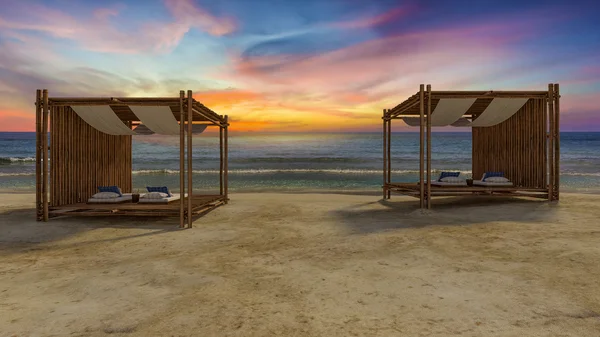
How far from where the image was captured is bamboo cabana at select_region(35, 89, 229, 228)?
295 inches

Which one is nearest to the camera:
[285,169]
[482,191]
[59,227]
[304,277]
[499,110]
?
[304,277]

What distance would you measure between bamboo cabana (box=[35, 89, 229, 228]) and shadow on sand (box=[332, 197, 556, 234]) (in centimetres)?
365

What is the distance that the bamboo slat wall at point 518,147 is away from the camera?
10.1m

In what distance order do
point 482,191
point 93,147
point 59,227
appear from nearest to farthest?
point 59,227 → point 93,147 → point 482,191

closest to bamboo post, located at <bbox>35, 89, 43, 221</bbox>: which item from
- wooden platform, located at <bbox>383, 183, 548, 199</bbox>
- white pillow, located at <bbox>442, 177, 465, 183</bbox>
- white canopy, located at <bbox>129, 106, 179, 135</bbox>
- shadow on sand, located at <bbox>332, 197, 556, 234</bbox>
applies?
white canopy, located at <bbox>129, 106, 179, 135</bbox>

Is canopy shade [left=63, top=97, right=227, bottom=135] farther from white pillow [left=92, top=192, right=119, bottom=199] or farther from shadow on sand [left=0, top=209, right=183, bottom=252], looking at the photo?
shadow on sand [left=0, top=209, right=183, bottom=252]

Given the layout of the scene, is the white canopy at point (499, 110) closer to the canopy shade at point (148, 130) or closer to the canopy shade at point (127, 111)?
the canopy shade at point (127, 111)

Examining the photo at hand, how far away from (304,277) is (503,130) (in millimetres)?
9969

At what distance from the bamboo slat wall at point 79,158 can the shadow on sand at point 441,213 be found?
6.25 m

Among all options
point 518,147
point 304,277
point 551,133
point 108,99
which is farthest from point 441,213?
point 108,99

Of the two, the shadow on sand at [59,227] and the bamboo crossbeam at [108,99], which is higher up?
the bamboo crossbeam at [108,99]

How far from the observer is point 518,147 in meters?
10.9

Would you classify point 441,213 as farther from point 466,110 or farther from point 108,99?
point 108,99

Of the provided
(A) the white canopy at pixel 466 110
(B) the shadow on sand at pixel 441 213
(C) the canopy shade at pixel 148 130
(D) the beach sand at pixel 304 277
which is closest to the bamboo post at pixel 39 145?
(D) the beach sand at pixel 304 277
